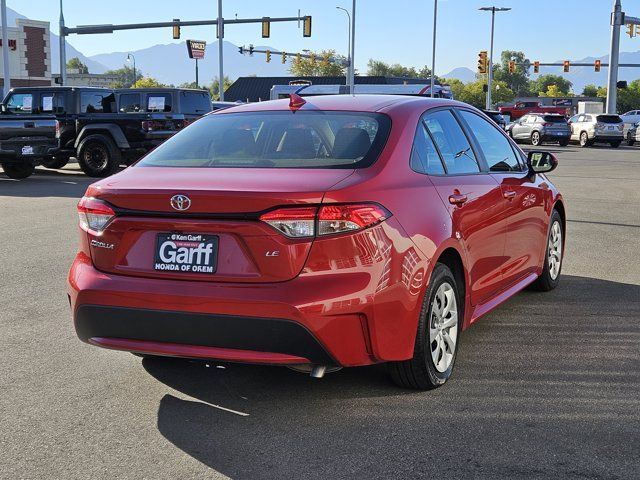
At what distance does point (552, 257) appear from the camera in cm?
688

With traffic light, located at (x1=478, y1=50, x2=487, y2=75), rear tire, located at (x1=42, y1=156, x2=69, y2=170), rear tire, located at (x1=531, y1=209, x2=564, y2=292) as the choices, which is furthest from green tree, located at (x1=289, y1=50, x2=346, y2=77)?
rear tire, located at (x1=531, y1=209, x2=564, y2=292)

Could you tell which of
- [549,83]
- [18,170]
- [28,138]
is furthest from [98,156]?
[549,83]

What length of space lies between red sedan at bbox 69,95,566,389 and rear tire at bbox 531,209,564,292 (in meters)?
2.03

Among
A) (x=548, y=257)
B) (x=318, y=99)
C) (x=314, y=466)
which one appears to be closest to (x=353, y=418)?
(x=314, y=466)

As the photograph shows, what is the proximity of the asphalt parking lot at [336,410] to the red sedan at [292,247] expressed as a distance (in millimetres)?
321

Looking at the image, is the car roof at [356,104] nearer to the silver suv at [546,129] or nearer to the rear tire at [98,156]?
the rear tire at [98,156]

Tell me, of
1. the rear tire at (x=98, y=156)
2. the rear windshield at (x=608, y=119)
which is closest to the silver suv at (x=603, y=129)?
the rear windshield at (x=608, y=119)

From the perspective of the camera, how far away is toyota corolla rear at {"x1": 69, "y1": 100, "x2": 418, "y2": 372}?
377cm

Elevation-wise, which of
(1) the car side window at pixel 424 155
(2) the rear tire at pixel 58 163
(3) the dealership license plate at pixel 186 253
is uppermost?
(1) the car side window at pixel 424 155

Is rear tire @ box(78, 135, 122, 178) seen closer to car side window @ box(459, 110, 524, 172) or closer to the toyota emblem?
car side window @ box(459, 110, 524, 172)

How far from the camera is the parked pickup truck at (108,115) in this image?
18.4 meters

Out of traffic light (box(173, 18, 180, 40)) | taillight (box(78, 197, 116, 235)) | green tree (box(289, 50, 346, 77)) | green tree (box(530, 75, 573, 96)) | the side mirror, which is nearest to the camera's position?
taillight (box(78, 197, 116, 235))

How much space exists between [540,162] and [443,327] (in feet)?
7.38

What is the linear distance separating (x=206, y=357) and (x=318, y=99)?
2.01 metres
